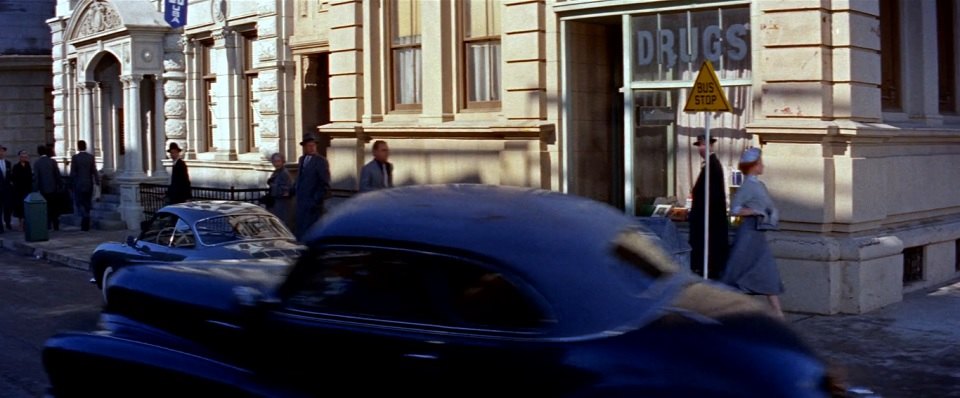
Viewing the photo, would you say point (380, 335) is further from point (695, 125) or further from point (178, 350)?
point (695, 125)

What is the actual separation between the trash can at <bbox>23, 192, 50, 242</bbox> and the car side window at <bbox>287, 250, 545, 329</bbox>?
18245 mm

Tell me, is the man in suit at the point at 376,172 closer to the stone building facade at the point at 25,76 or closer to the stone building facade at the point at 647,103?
the stone building facade at the point at 647,103

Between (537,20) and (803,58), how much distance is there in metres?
3.83

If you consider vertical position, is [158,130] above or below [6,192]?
above

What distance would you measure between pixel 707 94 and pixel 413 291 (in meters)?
6.84

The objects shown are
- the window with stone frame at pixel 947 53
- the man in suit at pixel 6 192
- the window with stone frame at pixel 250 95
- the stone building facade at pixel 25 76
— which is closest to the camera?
the window with stone frame at pixel 947 53

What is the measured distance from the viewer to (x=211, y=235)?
11938 millimetres

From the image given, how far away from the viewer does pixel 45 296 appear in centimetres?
1477

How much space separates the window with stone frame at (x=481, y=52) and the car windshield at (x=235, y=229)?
4.74 meters

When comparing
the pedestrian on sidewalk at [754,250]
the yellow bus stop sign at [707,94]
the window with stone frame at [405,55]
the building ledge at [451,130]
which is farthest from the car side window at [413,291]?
the window with stone frame at [405,55]

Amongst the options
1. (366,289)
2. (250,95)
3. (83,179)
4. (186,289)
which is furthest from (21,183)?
(366,289)

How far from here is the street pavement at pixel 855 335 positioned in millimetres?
9117

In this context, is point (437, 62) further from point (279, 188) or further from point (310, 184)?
point (279, 188)

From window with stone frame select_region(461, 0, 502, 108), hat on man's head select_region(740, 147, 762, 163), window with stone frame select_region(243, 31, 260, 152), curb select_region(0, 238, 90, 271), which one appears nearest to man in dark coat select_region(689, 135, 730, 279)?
hat on man's head select_region(740, 147, 762, 163)
